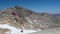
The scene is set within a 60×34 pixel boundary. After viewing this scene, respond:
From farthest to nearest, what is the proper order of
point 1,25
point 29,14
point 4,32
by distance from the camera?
point 29,14 < point 1,25 < point 4,32

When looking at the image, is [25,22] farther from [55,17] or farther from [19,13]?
[55,17]

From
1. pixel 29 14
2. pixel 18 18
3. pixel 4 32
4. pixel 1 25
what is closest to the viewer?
pixel 4 32

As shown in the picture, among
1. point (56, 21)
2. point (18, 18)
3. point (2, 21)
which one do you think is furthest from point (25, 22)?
point (56, 21)

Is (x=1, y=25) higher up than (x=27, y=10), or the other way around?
(x=27, y=10)

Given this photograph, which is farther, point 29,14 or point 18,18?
point 29,14
